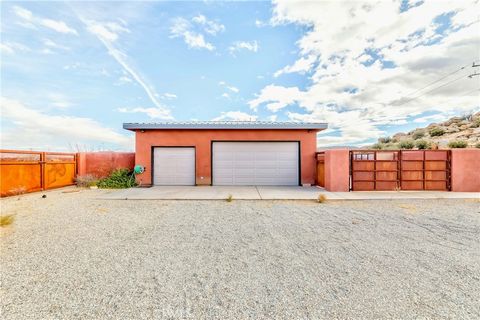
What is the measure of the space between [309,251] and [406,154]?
8.87 m

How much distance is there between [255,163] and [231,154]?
56.7 inches

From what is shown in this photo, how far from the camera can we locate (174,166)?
11477mm

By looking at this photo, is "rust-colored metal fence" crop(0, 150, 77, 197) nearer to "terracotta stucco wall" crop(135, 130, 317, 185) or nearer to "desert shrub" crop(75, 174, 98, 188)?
"desert shrub" crop(75, 174, 98, 188)

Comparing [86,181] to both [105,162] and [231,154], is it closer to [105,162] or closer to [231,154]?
[105,162]

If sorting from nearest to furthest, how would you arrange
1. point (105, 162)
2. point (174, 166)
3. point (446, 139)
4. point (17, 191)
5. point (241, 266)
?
point (241, 266)
point (17, 191)
point (174, 166)
point (105, 162)
point (446, 139)

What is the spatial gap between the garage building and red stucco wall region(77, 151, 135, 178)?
1.43m

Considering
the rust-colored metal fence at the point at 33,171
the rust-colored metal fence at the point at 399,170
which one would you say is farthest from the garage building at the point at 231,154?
the rust-colored metal fence at the point at 33,171

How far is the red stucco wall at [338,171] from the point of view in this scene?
30.6ft

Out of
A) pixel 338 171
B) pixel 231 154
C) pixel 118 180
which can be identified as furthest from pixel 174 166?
pixel 338 171

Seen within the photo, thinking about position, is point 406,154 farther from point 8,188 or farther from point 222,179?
point 8,188

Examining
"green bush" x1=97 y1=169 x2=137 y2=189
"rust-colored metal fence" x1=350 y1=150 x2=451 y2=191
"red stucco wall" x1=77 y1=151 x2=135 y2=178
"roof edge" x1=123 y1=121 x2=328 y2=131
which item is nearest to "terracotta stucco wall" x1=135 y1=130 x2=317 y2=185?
"roof edge" x1=123 y1=121 x2=328 y2=131

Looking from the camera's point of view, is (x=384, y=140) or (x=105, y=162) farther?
(x=384, y=140)

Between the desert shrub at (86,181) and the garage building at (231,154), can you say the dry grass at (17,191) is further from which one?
the garage building at (231,154)

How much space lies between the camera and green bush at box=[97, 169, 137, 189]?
10.9 m
